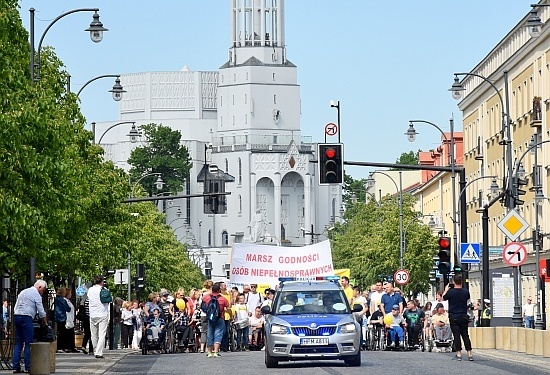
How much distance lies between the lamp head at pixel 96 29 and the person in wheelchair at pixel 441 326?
37.0 feet

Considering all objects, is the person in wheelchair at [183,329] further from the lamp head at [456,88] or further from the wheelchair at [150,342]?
the lamp head at [456,88]

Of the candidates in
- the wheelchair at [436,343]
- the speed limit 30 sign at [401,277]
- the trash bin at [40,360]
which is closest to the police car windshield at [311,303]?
the trash bin at [40,360]

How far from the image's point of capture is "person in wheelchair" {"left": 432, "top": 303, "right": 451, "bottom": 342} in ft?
133

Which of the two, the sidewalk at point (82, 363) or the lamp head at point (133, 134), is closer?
the sidewalk at point (82, 363)

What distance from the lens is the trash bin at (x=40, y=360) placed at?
92.6ft

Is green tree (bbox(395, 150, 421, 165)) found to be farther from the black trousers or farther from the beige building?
the black trousers

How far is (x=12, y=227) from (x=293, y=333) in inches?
207

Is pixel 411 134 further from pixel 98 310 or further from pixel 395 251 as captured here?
pixel 98 310

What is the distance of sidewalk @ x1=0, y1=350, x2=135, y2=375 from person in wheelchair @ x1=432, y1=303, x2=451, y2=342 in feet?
24.5

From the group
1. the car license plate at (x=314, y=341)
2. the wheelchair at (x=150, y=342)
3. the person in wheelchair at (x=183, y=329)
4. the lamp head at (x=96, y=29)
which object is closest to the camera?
the car license plate at (x=314, y=341)

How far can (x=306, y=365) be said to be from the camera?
103ft

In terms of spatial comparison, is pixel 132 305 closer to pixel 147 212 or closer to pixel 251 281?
pixel 251 281

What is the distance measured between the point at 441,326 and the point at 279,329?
11.5 m

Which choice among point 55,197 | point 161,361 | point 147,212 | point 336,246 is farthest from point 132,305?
point 336,246
